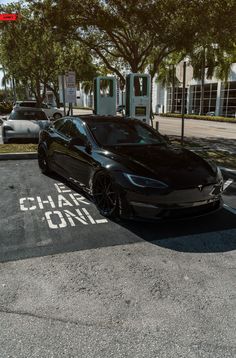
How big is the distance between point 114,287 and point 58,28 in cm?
1148

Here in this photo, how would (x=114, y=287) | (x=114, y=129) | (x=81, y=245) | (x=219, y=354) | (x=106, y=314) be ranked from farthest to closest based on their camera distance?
(x=114, y=129)
(x=81, y=245)
(x=114, y=287)
(x=106, y=314)
(x=219, y=354)

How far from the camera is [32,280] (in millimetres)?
3283

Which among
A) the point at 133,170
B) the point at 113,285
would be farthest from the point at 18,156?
the point at 113,285

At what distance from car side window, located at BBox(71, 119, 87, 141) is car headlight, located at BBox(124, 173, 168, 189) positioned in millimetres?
1513

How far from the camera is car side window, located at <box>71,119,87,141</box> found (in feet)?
18.5

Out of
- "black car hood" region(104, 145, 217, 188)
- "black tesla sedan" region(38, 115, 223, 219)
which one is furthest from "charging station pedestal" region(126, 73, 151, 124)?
"black car hood" region(104, 145, 217, 188)

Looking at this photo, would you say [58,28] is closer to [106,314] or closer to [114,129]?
[114,129]

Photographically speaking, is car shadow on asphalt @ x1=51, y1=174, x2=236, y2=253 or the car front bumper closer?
car shadow on asphalt @ x1=51, y1=174, x2=236, y2=253

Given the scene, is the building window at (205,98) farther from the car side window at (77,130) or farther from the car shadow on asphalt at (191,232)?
the car shadow on asphalt at (191,232)

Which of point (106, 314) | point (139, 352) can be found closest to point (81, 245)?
point (106, 314)

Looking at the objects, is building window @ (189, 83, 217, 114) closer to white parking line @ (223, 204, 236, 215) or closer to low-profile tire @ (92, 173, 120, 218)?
white parking line @ (223, 204, 236, 215)

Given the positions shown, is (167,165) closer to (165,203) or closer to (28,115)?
(165,203)

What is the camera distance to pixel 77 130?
5926 millimetres

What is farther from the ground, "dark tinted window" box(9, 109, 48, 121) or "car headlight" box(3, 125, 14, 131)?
"dark tinted window" box(9, 109, 48, 121)
